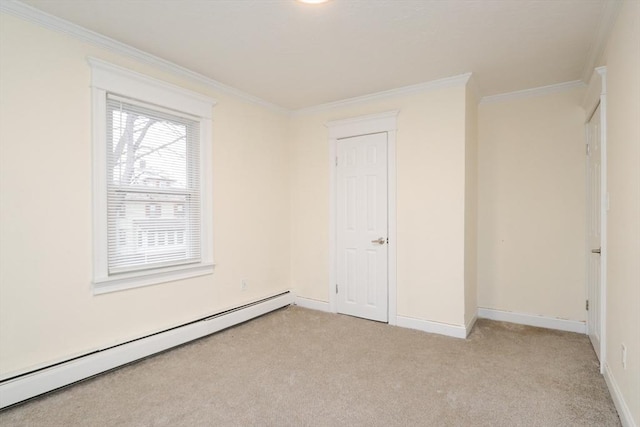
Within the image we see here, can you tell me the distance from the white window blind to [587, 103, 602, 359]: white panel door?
358 cm

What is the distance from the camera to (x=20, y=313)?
2111 mm

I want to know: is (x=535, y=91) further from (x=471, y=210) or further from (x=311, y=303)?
(x=311, y=303)

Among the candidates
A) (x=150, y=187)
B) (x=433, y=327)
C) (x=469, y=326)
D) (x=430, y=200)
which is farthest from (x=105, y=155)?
(x=469, y=326)

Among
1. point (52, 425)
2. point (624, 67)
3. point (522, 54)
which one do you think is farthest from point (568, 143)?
point (52, 425)

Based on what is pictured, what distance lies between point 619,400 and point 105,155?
12.7 feet

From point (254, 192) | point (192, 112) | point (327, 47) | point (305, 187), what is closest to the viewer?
point (327, 47)

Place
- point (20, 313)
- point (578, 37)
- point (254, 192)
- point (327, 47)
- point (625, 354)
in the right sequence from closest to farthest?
point (625, 354)
point (20, 313)
point (578, 37)
point (327, 47)
point (254, 192)

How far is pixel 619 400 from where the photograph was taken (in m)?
1.96

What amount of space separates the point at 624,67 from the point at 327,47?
6.39 ft

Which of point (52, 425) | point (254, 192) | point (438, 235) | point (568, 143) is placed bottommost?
point (52, 425)

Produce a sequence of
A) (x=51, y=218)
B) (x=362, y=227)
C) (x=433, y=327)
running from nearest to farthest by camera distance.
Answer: (x=51, y=218) → (x=433, y=327) → (x=362, y=227)

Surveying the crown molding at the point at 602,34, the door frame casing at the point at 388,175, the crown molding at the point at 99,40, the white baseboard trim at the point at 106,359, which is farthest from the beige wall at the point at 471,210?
the crown molding at the point at 99,40

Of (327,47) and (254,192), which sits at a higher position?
(327,47)

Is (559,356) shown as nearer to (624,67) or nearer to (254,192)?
(624,67)
